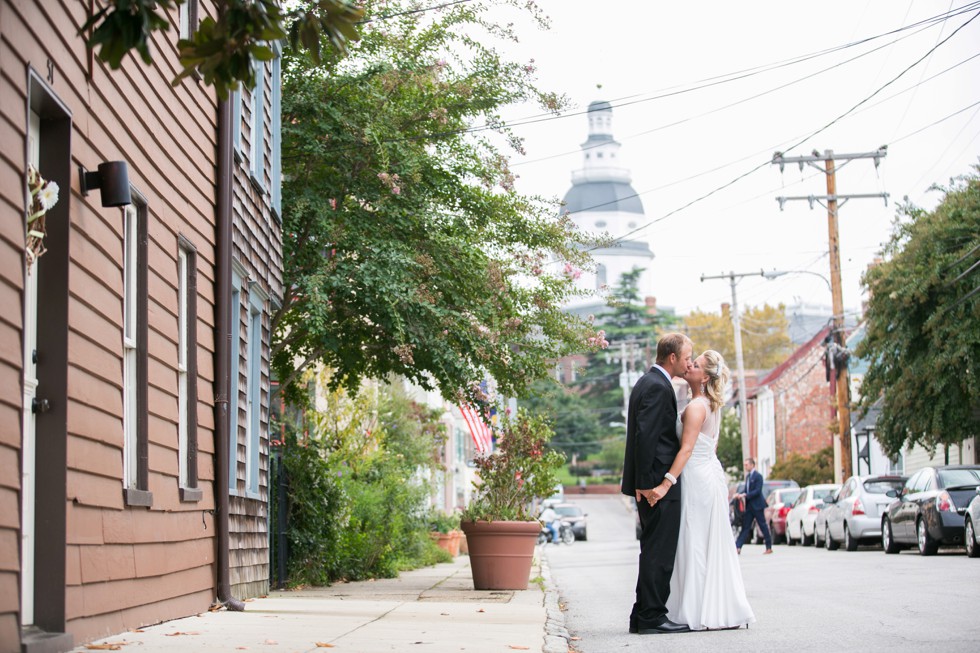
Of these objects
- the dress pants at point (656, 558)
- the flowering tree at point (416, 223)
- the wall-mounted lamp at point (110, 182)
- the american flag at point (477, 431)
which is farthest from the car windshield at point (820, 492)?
the wall-mounted lamp at point (110, 182)

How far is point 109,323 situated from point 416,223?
895cm

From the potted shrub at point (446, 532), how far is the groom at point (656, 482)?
1864 centimetres

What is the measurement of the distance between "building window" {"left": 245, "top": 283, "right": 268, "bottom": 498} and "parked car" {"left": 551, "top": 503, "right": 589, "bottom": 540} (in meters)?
36.4

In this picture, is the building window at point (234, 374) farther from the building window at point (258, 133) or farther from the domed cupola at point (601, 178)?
the domed cupola at point (601, 178)

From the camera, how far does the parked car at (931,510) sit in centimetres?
1986

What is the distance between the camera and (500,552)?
44.9 ft

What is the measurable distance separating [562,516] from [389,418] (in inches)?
978

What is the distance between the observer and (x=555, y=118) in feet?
60.7

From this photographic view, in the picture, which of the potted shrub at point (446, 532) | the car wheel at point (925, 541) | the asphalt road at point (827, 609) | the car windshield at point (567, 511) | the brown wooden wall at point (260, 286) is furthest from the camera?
the car windshield at point (567, 511)

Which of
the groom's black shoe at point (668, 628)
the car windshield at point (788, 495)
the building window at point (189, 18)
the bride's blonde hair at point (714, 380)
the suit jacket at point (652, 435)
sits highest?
the building window at point (189, 18)

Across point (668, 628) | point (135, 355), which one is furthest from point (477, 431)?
point (135, 355)

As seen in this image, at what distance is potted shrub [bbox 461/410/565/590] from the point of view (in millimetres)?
13609

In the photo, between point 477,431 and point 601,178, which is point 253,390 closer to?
point 477,431

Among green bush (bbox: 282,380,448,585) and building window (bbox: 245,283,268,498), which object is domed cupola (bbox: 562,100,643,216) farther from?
building window (bbox: 245,283,268,498)
